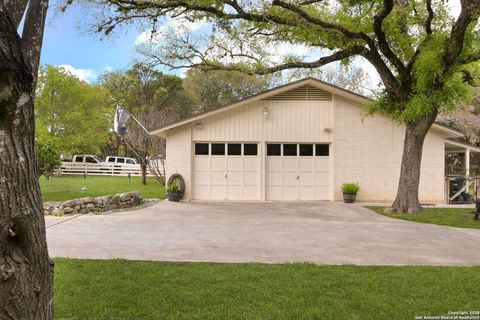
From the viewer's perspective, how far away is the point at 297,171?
48.3 feet

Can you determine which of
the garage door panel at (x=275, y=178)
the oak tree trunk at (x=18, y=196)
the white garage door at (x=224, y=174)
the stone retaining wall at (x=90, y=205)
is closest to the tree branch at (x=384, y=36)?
the garage door panel at (x=275, y=178)

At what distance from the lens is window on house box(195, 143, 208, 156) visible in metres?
14.6

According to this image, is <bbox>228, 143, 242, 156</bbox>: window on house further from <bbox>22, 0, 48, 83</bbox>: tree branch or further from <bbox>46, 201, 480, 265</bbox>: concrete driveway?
→ <bbox>22, 0, 48, 83</bbox>: tree branch

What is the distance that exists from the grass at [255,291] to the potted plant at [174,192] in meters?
8.40

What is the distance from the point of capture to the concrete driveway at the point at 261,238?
591cm

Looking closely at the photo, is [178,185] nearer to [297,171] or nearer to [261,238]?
[297,171]

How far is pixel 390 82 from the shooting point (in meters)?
11.4

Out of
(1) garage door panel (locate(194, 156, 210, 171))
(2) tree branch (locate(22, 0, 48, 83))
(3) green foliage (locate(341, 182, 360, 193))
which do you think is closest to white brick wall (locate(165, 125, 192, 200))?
(1) garage door panel (locate(194, 156, 210, 171))

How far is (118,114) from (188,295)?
14.3 meters

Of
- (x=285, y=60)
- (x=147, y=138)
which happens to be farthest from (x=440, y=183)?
(x=147, y=138)

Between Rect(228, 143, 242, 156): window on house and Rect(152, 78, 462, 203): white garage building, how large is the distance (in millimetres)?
39

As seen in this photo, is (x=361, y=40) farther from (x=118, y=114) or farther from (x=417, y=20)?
(x=118, y=114)

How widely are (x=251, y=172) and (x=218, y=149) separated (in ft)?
5.17

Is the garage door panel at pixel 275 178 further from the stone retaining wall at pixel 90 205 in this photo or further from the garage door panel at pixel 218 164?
the stone retaining wall at pixel 90 205
